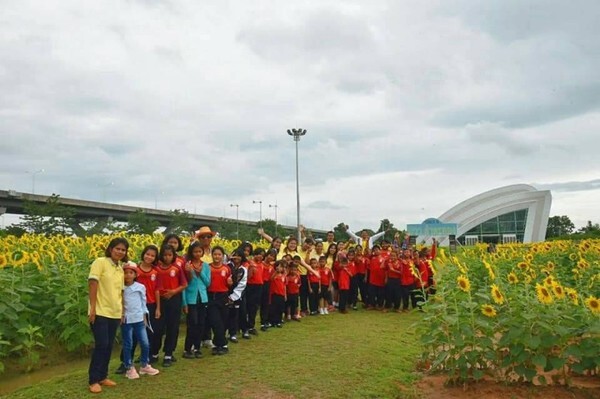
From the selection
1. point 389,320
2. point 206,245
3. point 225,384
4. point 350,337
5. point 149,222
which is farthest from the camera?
point 149,222

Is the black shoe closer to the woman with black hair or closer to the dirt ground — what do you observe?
the woman with black hair

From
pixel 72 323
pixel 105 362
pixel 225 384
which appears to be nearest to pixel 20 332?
pixel 72 323

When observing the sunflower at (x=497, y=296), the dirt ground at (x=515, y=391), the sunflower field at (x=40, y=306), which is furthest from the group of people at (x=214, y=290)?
the sunflower field at (x=40, y=306)

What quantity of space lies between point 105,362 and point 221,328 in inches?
64.6

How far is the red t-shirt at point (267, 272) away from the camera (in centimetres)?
816

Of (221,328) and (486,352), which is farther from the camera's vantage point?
(221,328)

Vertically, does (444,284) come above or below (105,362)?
above

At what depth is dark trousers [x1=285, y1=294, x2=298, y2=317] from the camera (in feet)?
29.9

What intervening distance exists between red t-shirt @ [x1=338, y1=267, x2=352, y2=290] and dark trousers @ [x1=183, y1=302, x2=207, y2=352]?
458cm

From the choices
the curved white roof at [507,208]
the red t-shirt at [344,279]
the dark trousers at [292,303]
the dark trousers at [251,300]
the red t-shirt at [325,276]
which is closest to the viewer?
the dark trousers at [251,300]

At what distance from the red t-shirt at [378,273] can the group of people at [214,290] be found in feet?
0.07

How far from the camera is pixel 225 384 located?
507 centimetres

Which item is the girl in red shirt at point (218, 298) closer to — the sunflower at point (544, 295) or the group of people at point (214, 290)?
the group of people at point (214, 290)

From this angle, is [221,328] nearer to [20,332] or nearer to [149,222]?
[20,332]
